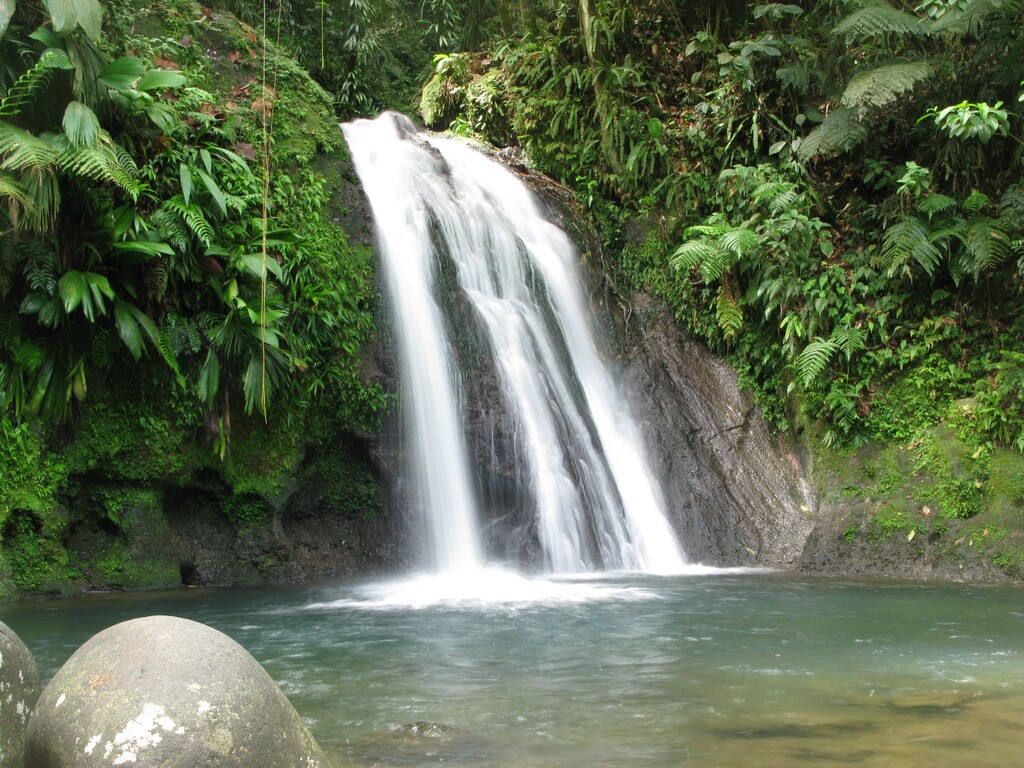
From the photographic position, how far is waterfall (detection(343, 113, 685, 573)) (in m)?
9.30

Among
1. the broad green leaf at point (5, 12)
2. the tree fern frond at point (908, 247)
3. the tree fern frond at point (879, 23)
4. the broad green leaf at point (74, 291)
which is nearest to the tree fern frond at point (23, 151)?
the broad green leaf at point (5, 12)

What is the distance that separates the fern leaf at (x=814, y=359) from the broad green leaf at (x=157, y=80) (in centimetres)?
661

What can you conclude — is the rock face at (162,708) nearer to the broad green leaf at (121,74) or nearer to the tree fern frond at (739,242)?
the broad green leaf at (121,74)

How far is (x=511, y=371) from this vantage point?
1001cm

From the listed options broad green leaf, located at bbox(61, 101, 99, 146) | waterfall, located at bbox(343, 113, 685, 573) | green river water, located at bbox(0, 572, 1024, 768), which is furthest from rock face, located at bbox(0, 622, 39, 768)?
waterfall, located at bbox(343, 113, 685, 573)

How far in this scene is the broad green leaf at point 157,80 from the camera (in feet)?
26.9

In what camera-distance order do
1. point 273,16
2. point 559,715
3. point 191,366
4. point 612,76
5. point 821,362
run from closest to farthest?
point 559,715, point 191,366, point 821,362, point 612,76, point 273,16

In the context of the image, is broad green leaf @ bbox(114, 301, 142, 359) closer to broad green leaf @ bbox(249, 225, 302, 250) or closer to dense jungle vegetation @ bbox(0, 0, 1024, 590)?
dense jungle vegetation @ bbox(0, 0, 1024, 590)

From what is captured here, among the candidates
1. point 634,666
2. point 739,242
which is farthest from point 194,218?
point 739,242

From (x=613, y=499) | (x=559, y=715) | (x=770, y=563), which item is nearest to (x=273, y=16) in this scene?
(x=613, y=499)

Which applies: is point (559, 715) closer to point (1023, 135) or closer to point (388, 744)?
point (388, 744)

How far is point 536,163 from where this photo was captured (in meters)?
12.9

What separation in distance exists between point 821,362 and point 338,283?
16.3 feet

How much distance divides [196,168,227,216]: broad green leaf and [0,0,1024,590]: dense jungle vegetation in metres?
0.03
